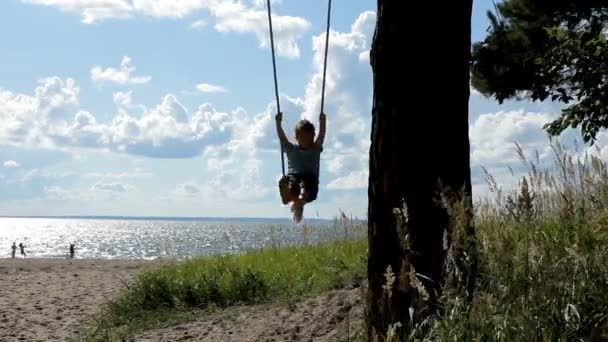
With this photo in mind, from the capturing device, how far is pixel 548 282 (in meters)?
3.57

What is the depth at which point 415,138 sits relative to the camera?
15.2 ft

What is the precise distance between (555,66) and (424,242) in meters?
6.11

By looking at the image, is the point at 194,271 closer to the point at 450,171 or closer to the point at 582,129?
the point at 582,129

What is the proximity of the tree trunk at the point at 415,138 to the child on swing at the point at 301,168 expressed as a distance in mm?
3442

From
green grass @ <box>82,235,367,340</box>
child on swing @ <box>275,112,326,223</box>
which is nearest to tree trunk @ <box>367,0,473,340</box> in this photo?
green grass @ <box>82,235,367,340</box>

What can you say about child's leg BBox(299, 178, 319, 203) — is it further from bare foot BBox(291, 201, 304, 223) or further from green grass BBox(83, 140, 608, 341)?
green grass BBox(83, 140, 608, 341)

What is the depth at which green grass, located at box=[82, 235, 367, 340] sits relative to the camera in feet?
25.4

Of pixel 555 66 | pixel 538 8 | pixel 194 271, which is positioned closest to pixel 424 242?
pixel 194 271

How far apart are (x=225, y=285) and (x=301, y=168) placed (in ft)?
4.56

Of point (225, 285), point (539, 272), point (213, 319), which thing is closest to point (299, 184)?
point (225, 285)

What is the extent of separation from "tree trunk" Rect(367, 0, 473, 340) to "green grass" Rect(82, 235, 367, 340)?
260cm

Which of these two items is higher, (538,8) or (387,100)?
(538,8)

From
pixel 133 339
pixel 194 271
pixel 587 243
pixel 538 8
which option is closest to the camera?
pixel 587 243

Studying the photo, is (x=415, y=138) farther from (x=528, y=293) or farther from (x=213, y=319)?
(x=213, y=319)
